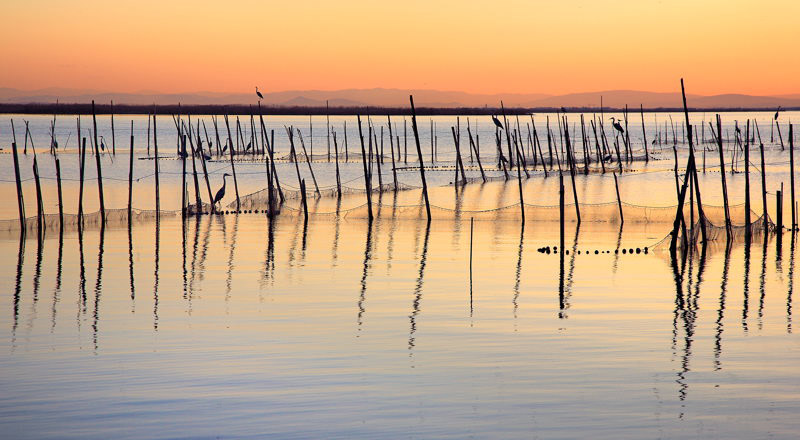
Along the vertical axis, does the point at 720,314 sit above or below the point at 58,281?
below

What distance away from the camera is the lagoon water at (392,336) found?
650 cm

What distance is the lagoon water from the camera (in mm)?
6500

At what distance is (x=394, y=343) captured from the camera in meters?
8.80

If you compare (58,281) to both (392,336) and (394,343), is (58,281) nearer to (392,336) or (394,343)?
(392,336)

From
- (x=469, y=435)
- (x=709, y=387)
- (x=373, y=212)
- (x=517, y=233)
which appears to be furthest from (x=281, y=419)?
(x=373, y=212)

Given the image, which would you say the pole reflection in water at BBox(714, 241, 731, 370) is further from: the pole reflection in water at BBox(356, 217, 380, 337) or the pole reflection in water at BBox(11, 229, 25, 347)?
the pole reflection in water at BBox(11, 229, 25, 347)

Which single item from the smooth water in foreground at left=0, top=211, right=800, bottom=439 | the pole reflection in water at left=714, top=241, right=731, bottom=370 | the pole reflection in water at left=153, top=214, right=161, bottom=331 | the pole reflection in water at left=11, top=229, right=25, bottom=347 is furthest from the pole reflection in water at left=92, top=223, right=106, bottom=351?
the pole reflection in water at left=714, top=241, right=731, bottom=370

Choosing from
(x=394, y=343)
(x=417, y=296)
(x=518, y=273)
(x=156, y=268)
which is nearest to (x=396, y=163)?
(x=156, y=268)

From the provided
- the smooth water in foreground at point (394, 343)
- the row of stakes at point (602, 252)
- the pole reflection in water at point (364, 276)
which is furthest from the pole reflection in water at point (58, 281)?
the row of stakes at point (602, 252)

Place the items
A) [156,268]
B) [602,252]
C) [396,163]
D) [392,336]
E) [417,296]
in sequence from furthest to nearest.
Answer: [396,163] → [602,252] → [156,268] → [417,296] → [392,336]

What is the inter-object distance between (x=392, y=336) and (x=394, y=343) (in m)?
0.29

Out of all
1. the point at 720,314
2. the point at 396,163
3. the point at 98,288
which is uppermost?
the point at 396,163

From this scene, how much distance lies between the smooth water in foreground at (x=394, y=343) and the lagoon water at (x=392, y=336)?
0.10 ft

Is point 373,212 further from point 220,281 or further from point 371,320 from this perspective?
point 371,320
